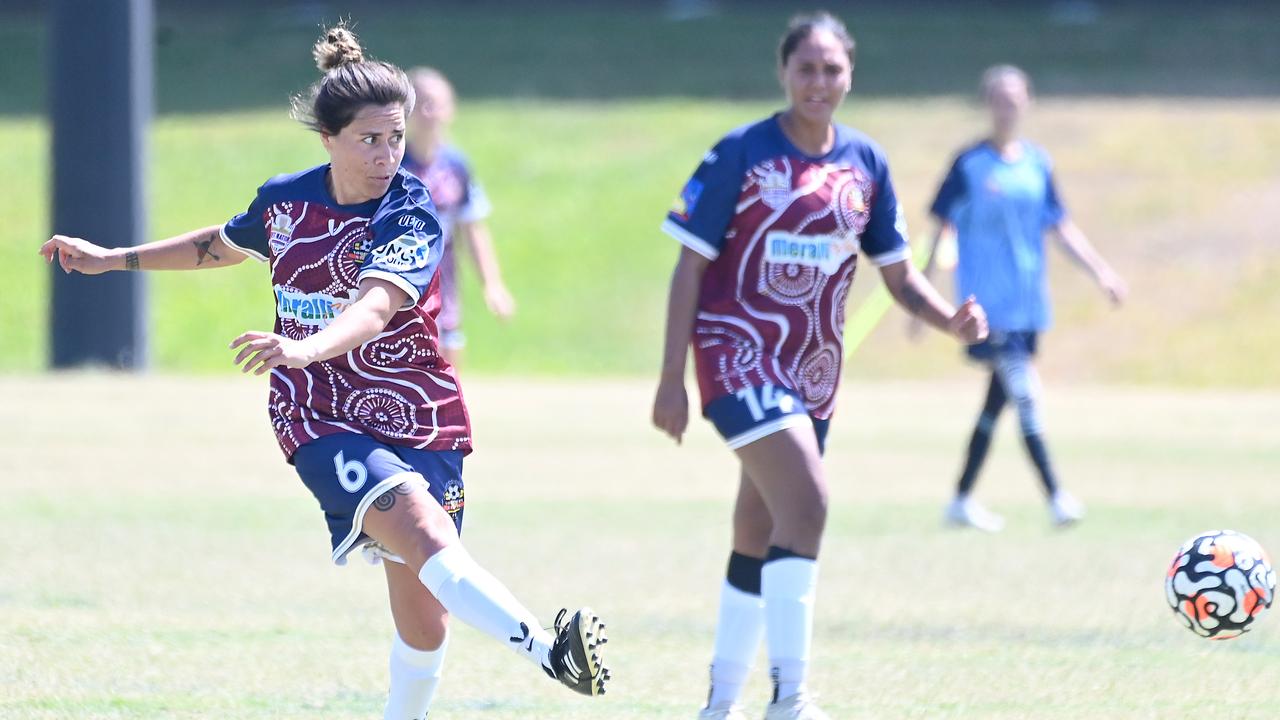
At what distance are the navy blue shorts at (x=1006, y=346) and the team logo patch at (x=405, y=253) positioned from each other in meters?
5.53

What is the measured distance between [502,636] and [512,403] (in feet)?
37.6

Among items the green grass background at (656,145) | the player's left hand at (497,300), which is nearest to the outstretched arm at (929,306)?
the player's left hand at (497,300)

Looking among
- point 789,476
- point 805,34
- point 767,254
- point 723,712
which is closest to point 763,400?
point 789,476

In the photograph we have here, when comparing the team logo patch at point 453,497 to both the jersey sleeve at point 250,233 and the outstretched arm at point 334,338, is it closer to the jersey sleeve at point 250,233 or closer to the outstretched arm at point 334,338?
the outstretched arm at point 334,338

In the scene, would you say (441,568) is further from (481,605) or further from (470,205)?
(470,205)

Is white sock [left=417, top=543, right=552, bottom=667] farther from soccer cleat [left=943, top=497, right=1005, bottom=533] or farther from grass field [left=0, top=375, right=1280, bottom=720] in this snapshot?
soccer cleat [left=943, top=497, right=1005, bottom=533]

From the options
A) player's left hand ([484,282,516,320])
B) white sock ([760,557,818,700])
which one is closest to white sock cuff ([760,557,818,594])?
white sock ([760,557,818,700])

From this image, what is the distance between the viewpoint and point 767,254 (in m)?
5.14

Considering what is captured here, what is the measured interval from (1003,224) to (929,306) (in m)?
4.40

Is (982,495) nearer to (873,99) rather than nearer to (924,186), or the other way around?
(924,186)

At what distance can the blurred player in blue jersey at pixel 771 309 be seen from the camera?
5.00 meters

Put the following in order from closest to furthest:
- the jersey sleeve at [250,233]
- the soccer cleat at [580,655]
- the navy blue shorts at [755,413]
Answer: the soccer cleat at [580,655], the jersey sleeve at [250,233], the navy blue shorts at [755,413]

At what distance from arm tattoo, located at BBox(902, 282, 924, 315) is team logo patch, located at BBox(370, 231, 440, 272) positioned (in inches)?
65.9

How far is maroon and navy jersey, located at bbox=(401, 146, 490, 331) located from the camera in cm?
996
